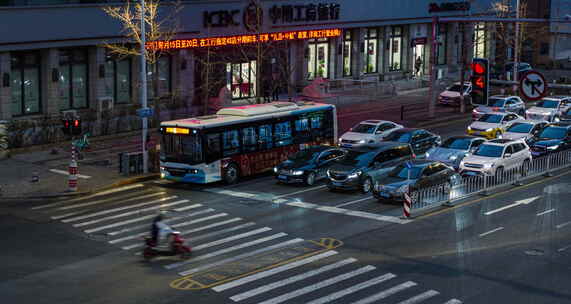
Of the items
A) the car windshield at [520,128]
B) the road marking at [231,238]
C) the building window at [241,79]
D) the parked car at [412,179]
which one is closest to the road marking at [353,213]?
the parked car at [412,179]

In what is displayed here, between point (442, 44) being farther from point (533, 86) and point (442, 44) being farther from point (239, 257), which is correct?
point (533, 86)

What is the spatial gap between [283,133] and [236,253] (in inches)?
583

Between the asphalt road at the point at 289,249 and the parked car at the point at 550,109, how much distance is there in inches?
742

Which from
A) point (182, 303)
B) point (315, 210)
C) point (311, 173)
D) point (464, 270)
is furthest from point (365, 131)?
point (182, 303)

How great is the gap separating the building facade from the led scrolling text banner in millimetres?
70

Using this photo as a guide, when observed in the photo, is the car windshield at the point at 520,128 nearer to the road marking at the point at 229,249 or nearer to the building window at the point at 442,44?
the road marking at the point at 229,249

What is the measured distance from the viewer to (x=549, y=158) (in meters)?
40.0

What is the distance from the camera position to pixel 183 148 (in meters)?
38.7

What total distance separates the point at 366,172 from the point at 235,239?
909 centimetres

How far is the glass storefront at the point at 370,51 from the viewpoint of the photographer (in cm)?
7706

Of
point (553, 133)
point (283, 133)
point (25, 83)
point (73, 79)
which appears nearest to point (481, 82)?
point (283, 133)

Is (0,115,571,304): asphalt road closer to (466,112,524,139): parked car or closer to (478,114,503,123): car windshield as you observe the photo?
(466,112,524,139): parked car

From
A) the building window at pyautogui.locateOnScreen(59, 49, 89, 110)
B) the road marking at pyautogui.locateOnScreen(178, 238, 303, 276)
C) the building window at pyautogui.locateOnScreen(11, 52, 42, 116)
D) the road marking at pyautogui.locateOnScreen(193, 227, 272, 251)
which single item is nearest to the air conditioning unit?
the building window at pyautogui.locateOnScreen(59, 49, 89, 110)

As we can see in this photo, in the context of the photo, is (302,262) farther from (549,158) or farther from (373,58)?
(373,58)
